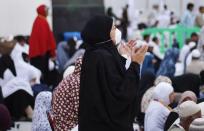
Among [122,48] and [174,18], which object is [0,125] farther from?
[174,18]

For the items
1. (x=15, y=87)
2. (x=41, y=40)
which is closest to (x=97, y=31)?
(x=15, y=87)

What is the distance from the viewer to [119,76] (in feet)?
13.2

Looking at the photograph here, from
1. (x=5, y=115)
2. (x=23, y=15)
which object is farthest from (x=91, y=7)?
(x=5, y=115)

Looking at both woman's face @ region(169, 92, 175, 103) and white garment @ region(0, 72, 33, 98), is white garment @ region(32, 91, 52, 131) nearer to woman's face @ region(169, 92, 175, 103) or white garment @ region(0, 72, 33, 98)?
woman's face @ region(169, 92, 175, 103)

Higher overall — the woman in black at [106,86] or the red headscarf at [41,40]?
the woman in black at [106,86]

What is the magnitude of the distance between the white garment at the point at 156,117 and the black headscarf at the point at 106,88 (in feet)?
5.85

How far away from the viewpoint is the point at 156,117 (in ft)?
19.3

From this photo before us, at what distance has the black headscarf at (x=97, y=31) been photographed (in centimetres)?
413

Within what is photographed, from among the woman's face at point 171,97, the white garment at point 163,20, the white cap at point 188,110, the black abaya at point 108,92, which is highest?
the black abaya at point 108,92

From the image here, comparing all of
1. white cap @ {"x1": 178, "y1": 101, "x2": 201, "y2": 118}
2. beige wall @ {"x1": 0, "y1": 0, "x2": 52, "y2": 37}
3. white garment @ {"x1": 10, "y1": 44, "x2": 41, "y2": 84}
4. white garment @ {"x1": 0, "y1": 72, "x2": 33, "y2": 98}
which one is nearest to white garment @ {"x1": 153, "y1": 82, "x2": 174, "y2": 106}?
white cap @ {"x1": 178, "y1": 101, "x2": 201, "y2": 118}

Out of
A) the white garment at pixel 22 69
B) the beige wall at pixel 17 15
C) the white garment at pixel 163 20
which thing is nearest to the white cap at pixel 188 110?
the white garment at pixel 22 69

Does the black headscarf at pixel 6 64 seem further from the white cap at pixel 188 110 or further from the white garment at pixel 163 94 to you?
the white cap at pixel 188 110

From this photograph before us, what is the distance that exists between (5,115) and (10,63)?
371 cm

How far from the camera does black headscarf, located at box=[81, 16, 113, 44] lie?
4133 millimetres
